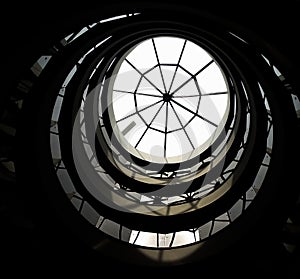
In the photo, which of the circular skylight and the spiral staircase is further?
the circular skylight

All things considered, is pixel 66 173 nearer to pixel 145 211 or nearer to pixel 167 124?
pixel 145 211

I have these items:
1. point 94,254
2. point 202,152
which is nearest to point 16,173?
point 94,254

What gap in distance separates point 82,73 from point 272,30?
279 inches

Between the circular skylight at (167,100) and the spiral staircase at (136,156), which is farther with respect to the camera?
the circular skylight at (167,100)

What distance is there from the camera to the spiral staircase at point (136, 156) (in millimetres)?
6727

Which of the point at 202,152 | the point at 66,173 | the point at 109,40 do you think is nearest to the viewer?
the point at 109,40

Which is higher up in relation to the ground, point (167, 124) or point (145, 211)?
point (167, 124)

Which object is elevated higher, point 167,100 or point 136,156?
point 167,100

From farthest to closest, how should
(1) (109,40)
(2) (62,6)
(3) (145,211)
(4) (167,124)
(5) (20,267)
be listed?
(4) (167,124) → (3) (145,211) → (1) (109,40) → (5) (20,267) → (2) (62,6)

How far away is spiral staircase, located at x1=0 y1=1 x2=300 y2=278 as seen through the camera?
6727mm

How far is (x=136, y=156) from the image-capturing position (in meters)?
18.3

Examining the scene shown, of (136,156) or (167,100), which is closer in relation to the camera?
(136,156)

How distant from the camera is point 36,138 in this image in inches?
392

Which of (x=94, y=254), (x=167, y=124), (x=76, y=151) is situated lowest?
(x=94, y=254)
